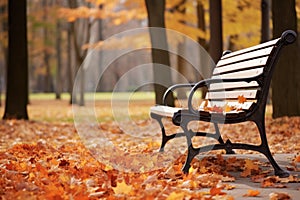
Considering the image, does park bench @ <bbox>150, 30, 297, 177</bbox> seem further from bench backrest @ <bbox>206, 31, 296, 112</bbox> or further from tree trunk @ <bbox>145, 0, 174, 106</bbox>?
A: tree trunk @ <bbox>145, 0, 174, 106</bbox>

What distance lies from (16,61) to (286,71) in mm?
6354

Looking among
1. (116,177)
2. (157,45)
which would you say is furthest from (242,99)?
(157,45)

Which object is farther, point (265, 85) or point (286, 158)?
point (286, 158)

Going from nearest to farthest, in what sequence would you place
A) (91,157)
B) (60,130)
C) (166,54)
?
(91,157)
(60,130)
(166,54)

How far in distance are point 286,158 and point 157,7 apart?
9.07m

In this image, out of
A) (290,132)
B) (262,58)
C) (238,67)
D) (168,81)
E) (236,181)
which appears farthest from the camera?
(168,81)

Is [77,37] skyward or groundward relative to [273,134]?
skyward

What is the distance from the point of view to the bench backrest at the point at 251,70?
502 cm

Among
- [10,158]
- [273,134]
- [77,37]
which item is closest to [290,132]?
[273,134]

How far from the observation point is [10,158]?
6066mm

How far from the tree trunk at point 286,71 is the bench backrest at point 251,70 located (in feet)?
13.4

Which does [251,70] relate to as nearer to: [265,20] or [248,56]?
[248,56]

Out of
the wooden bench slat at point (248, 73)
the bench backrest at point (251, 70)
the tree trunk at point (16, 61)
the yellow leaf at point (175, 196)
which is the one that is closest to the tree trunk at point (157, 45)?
the tree trunk at point (16, 61)

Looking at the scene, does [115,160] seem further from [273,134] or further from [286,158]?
[273,134]
